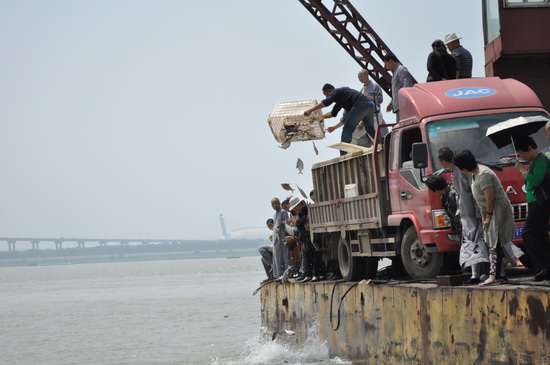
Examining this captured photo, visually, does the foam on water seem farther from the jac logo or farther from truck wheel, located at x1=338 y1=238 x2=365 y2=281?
the jac logo

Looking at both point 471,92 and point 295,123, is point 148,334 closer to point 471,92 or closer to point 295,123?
point 295,123

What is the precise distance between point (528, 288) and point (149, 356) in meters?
20.3

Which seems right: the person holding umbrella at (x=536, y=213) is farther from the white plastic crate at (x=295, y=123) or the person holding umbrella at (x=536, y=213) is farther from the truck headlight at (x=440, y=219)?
the white plastic crate at (x=295, y=123)

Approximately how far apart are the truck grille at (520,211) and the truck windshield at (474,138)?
583 millimetres

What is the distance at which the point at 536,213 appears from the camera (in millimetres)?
11297

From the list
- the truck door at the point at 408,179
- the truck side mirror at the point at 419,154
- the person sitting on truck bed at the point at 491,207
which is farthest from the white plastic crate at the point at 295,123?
the person sitting on truck bed at the point at 491,207

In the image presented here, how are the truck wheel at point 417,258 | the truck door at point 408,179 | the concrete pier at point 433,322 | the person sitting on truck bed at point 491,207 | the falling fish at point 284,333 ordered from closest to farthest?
the concrete pier at point 433,322
the person sitting on truck bed at point 491,207
the truck door at point 408,179
the truck wheel at point 417,258
the falling fish at point 284,333

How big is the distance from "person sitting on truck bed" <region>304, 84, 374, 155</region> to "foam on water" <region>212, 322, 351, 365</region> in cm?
365

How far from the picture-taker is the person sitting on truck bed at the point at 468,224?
1230cm

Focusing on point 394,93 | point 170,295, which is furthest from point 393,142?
point 170,295

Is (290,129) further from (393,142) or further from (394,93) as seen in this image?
(393,142)

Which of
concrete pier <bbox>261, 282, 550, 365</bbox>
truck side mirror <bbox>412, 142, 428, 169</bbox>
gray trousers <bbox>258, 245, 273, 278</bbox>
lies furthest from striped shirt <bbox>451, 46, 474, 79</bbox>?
gray trousers <bbox>258, 245, 273, 278</bbox>

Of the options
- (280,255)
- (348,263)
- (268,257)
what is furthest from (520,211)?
(268,257)

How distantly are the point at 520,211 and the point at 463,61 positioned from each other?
3.67m
